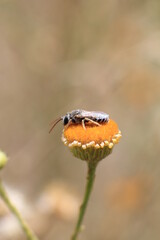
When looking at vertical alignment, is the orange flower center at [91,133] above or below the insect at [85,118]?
below

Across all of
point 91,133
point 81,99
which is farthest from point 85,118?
point 81,99

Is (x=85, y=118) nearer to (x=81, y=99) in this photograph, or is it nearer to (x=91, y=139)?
(x=91, y=139)

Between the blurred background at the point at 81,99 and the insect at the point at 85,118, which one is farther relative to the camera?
the blurred background at the point at 81,99

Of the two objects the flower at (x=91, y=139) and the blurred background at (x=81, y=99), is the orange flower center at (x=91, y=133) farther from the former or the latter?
the blurred background at (x=81, y=99)

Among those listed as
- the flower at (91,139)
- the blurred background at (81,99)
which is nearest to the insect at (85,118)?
the flower at (91,139)

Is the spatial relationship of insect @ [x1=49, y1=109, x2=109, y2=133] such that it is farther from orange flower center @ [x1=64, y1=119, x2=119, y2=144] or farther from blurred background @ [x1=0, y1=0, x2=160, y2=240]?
blurred background @ [x1=0, y1=0, x2=160, y2=240]

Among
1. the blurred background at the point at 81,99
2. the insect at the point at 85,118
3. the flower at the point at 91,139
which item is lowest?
the flower at the point at 91,139

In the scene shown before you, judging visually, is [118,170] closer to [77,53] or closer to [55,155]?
[55,155]
